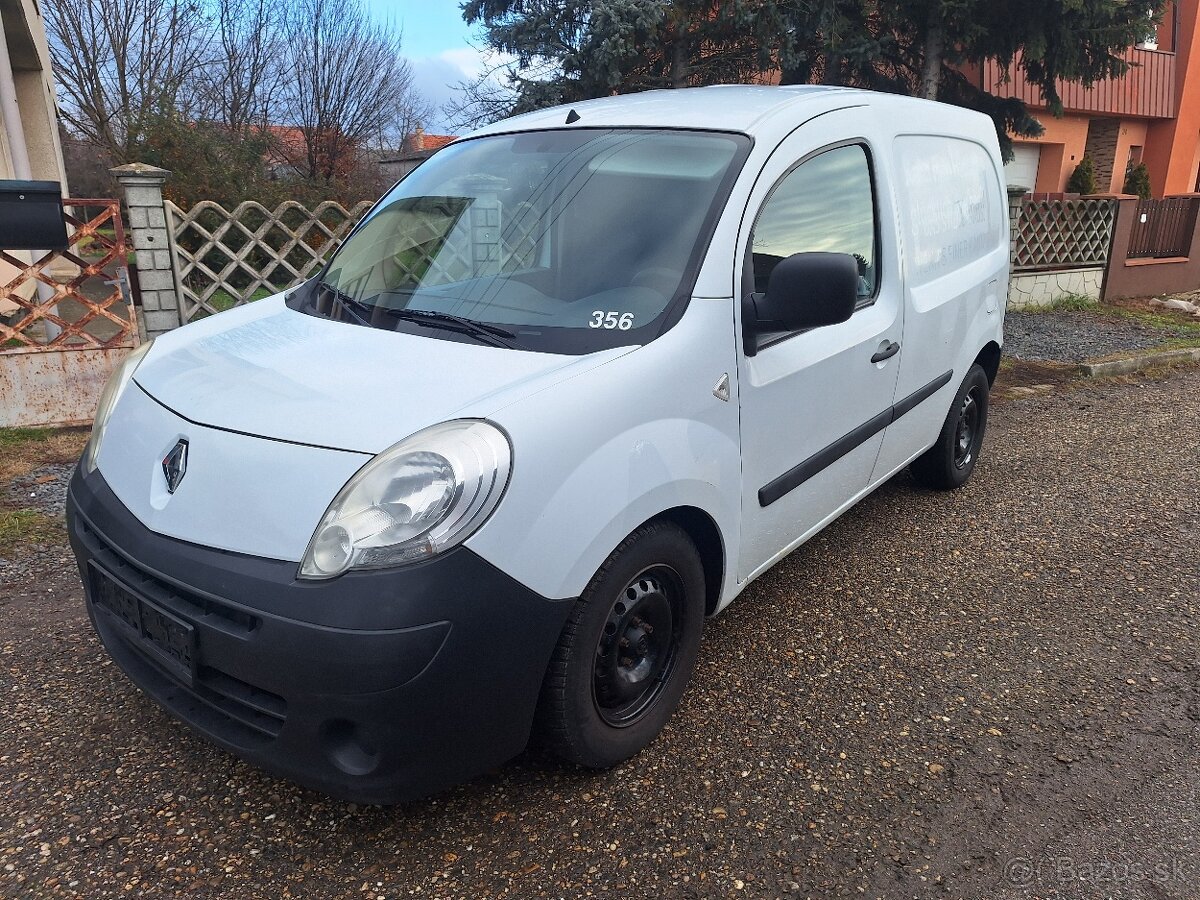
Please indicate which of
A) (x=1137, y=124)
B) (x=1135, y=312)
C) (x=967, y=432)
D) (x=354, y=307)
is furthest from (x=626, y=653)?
(x=1137, y=124)

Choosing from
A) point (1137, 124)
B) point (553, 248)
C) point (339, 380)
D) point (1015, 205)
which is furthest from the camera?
point (1137, 124)

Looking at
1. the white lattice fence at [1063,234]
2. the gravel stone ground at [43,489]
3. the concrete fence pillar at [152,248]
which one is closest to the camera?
the gravel stone ground at [43,489]

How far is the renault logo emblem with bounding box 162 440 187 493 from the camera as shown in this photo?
203cm

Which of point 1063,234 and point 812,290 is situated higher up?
point 812,290

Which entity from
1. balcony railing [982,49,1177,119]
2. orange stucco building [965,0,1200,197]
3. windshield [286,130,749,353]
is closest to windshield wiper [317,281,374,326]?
windshield [286,130,749,353]

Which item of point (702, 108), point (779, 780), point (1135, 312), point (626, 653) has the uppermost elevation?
point (702, 108)

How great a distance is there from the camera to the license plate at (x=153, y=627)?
1925 millimetres

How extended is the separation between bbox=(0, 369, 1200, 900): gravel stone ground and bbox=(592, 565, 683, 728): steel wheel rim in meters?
0.19

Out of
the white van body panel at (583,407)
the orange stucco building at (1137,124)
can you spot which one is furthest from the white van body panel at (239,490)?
the orange stucco building at (1137,124)

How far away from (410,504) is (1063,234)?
11611 millimetres

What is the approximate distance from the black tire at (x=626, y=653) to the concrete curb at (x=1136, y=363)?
6.51m

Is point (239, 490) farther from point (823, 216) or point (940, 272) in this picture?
→ point (940, 272)

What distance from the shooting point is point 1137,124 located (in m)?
18.9

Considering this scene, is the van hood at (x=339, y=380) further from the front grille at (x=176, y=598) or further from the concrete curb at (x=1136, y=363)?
the concrete curb at (x=1136, y=363)
